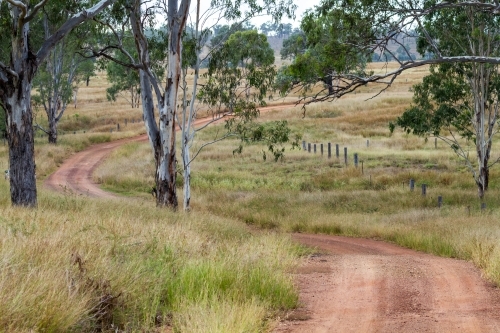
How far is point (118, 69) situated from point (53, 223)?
56685 mm

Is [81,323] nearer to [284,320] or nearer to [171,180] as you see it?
[284,320]

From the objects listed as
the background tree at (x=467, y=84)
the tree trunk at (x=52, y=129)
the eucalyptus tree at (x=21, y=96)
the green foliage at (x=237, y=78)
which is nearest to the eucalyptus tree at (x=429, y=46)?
the background tree at (x=467, y=84)

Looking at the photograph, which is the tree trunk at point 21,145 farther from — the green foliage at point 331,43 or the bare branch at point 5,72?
the green foliage at point 331,43

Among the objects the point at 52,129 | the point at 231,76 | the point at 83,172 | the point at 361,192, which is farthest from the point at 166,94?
the point at 52,129

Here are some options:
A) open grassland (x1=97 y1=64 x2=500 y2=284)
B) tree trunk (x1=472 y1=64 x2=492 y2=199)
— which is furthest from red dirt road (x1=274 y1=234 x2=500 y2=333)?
tree trunk (x1=472 y1=64 x2=492 y2=199)

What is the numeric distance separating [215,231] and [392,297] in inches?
223

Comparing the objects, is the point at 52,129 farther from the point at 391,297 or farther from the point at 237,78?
the point at 391,297

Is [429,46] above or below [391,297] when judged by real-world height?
above

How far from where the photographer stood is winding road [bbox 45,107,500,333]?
6680 mm

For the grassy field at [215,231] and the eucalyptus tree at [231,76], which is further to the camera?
the eucalyptus tree at [231,76]

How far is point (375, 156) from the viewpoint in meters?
39.1

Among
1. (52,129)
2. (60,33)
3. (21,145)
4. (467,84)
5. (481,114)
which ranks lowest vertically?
(52,129)

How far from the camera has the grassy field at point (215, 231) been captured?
568 centimetres

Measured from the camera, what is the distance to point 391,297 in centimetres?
818
